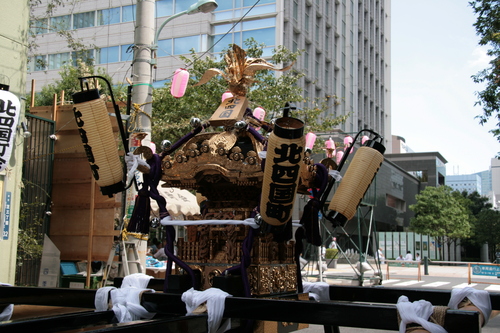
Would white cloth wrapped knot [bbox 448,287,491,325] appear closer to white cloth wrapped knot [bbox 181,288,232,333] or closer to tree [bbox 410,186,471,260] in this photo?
white cloth wrapped knot [bbox 181,288,232,333]

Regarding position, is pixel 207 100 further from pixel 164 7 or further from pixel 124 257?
pixel 164 7

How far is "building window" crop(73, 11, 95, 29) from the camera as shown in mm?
31719

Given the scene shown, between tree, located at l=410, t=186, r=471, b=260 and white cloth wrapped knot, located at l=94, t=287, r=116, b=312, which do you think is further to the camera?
tree, located at l=410, t=186, r=471, b=260

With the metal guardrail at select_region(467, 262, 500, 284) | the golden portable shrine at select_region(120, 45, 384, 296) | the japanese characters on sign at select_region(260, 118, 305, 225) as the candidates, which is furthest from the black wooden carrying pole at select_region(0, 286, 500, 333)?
the metal guardrail at select_region(467, 262, 500, 284)

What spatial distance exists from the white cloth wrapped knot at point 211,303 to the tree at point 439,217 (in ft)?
137

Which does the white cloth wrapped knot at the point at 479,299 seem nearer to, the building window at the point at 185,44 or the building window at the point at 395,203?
the building window at the point at 185,44

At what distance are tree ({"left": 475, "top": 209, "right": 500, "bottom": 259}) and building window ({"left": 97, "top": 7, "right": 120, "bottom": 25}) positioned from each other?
3684 centimetres

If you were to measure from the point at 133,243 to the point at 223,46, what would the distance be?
21.6 m

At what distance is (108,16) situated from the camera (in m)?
30.5

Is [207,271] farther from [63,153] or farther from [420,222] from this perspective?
[420,222]

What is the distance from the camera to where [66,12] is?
32188 mm

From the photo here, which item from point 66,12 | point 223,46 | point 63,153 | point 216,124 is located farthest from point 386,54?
point 216,124

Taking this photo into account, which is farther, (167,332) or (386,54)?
(386,54)

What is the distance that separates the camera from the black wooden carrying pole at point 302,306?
252 centimetres
